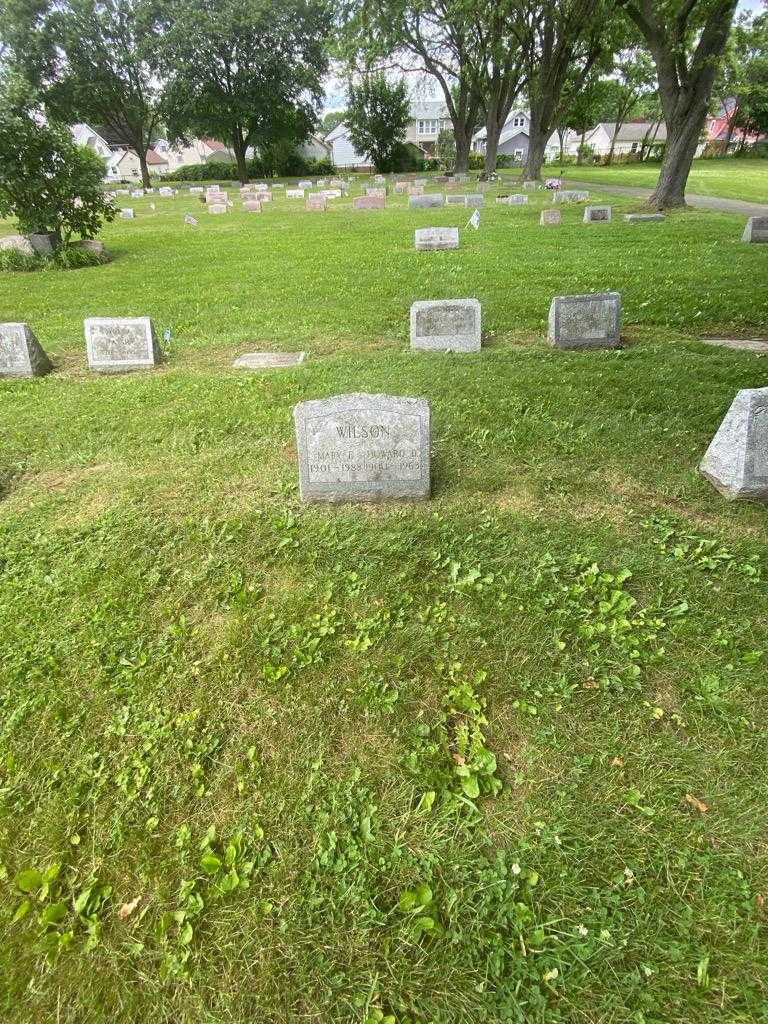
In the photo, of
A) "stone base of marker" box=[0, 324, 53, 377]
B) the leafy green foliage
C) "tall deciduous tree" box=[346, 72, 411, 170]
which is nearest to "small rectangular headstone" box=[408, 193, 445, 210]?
the leafy green foliage

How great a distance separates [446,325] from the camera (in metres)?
7.03

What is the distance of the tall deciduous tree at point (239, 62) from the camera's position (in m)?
38.3

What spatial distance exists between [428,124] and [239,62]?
45.5 m

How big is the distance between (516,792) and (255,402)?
462 cm

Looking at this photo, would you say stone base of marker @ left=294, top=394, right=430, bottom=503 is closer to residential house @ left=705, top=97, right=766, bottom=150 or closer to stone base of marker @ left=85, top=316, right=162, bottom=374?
stone base of marker @ left=85, top=316, right=162, bottom=374

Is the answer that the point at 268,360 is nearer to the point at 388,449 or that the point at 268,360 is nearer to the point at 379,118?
the point at 388,449

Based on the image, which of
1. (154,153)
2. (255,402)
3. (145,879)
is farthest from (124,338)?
(154,153)

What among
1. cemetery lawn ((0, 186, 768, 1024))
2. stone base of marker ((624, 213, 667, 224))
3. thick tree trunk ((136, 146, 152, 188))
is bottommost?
cemetery lawn ((0, 186, 768, 1024))

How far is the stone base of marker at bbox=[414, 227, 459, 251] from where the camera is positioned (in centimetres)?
1376

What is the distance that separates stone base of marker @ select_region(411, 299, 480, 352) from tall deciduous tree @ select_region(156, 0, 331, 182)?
134ft

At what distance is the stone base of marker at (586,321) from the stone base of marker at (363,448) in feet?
13.0

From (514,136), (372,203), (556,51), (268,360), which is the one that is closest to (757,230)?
(268,360)

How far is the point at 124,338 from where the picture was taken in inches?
277

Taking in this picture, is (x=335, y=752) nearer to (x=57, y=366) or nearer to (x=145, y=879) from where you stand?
(x=145, y=879)
